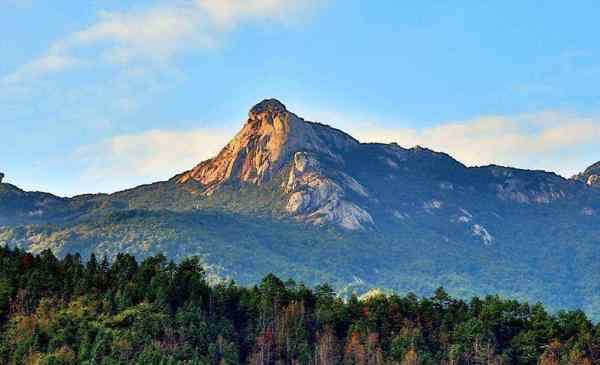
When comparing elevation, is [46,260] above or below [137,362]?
above

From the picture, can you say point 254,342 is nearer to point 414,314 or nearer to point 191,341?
point 191,341

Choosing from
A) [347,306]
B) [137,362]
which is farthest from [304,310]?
[137,362]

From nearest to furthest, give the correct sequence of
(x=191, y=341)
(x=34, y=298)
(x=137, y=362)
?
(x=137, y=362)
(x=191, y=341)
(x=34, y=298)

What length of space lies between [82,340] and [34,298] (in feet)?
53.6

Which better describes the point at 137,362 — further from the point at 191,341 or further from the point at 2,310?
the point at 2,310

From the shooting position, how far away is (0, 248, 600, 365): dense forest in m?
141

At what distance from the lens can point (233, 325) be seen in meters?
157

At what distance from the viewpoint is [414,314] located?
165875mm

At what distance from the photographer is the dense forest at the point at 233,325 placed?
141000 millimetres

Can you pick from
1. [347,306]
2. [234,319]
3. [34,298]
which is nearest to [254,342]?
[234,319]

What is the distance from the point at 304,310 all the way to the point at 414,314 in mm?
16617

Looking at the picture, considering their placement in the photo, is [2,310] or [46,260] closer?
[2,310]

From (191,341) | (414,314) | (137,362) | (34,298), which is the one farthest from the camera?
(414,314)

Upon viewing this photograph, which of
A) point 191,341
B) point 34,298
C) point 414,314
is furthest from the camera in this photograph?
point 414,314
